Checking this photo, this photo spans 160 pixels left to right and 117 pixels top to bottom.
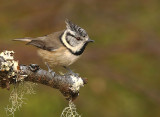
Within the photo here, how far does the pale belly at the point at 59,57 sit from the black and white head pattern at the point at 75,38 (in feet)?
0.23

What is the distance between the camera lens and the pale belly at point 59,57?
3.87 meters

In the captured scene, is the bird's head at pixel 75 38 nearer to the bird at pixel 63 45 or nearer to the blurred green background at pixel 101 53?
the bird at pixel 63 45

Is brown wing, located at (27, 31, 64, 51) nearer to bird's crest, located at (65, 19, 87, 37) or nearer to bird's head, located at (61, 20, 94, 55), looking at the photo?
bird's head, located at (61, 20, 94, 55)

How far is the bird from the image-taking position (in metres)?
3.90

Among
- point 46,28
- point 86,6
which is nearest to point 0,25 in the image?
point 46,28

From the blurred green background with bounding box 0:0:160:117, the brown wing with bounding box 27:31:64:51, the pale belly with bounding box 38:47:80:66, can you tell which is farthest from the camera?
the blurred green background with bounding box 0:0:160:117

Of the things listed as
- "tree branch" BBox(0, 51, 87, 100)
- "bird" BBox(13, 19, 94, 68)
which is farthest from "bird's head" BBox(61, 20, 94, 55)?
"tree branch" BBox(0, 51, 87, 100)

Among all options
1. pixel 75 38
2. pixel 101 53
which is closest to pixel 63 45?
pixel 75 38

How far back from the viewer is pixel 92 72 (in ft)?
15.9

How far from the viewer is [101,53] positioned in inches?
183

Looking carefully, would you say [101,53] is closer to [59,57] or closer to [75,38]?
[75,38]

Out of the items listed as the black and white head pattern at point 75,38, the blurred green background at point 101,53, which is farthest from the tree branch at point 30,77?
the blurred green background at point 101,53

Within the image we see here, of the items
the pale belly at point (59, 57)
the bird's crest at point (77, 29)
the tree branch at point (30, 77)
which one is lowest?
the tree branch at point (30, 77)

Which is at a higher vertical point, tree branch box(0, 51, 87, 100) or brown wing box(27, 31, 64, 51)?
brown wing box(27, 31, 64, 51)
